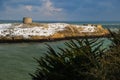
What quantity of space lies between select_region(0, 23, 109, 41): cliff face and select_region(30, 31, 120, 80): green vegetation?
81.2 meters

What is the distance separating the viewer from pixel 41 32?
10069 cm

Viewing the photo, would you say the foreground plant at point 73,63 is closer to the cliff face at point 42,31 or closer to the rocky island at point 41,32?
the rocky island at point 41,32

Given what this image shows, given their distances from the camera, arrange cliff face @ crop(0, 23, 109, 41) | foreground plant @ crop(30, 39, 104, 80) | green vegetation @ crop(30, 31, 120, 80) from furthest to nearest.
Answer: cliff face @ crop(0, 23, 109, 41)
foreground plant @ crop(30, 39, 104, 80)
green vegetation @ crop(30, 31, 120, 80)

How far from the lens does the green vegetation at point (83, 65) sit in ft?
28.2

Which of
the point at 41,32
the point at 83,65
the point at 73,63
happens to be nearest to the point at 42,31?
the point at 41,32

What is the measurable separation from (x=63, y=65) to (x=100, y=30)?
105 meters

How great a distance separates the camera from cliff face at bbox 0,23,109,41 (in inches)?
3723

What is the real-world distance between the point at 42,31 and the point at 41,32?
5.49 feet

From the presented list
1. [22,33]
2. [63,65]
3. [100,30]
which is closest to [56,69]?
[63,65]

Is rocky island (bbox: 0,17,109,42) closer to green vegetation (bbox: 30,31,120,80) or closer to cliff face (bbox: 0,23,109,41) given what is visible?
cliff face (bbox: 0,23,109,41)

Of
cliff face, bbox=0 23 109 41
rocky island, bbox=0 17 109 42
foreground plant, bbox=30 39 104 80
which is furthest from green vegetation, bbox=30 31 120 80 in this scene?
cliff face, bbox=0 23 109 41

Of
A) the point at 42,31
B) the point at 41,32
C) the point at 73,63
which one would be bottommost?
the point at 41,32

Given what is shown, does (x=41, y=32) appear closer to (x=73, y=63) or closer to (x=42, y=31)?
(x=42, y=31)

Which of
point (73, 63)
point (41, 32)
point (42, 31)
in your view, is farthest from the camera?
point (42, 31)
